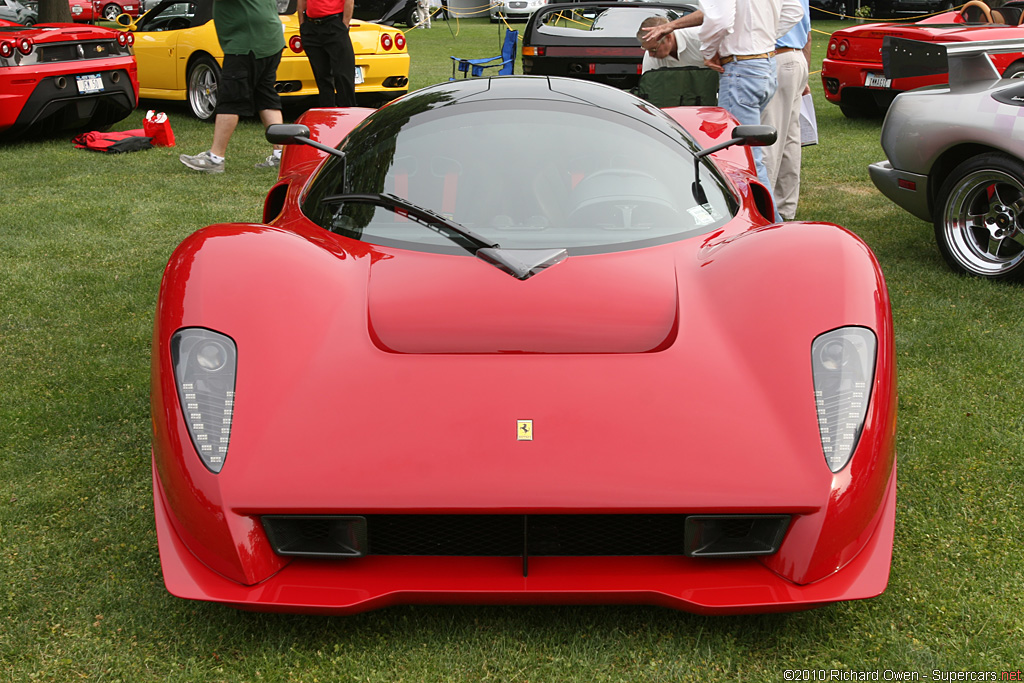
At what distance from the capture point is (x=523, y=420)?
2104mm

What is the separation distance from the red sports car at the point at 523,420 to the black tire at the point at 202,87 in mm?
7382

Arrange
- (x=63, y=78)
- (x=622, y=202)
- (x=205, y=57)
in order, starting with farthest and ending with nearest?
(x=205, y=57) → (x=63, y=78) → (x=622, y=202)

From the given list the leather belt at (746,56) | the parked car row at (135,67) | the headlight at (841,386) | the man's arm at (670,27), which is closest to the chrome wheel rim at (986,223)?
the leather belt at (746,56)

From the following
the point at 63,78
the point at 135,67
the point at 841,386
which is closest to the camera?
the point at 841,386

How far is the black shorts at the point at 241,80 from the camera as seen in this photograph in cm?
711

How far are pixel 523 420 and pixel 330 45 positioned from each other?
20.4ft

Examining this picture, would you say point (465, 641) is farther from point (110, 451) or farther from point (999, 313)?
point (999, 313)

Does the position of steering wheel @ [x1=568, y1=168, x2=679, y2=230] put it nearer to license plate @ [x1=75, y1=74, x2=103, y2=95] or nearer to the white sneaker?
the white sneaker

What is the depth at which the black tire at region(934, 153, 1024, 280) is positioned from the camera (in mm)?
4605

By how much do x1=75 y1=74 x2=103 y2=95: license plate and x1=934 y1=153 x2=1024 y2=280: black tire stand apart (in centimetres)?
709

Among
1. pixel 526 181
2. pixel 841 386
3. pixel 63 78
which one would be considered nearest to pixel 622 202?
pixel 526 181

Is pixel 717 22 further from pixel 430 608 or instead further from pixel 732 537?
pixel 430 608

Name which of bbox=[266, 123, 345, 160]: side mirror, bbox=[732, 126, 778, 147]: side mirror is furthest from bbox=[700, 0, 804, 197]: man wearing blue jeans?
bbox=[266, 123, 345, 160]: side mirror

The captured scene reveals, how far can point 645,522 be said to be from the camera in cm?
207
